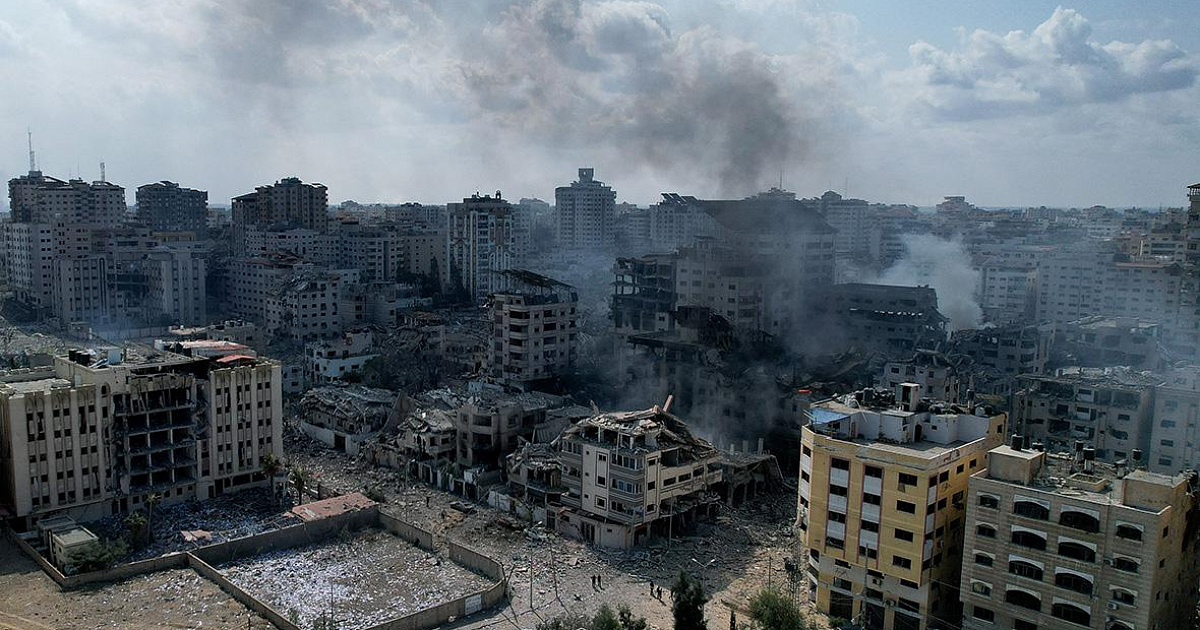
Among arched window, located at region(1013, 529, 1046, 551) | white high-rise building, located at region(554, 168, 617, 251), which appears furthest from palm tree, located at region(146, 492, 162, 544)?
white high-rise building, located at region(554, 168, 617, 251)

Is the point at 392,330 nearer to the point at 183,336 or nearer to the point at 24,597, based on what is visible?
the point at 183,336

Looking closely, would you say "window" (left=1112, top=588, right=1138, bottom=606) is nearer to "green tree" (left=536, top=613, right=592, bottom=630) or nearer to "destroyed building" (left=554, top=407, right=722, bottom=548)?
"green tree" (left=536, top=613, right=592, bottom=630)

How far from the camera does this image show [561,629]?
17703 millimetres

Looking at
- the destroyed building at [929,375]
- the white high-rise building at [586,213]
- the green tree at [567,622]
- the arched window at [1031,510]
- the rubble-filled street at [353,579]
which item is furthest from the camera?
the white high-rise building at [586,213]

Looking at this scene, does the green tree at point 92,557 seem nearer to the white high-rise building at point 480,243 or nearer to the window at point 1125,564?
the window at point 1125,564

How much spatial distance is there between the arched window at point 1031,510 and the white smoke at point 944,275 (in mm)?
34529

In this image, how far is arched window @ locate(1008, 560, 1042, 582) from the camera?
16625mm

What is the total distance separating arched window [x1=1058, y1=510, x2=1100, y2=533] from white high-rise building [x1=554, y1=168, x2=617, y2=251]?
7168cm

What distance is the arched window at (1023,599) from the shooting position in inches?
656

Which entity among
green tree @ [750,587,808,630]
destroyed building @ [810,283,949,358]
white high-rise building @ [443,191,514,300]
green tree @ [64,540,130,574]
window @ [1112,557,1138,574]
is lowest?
green tree @ [64,540,130,574]

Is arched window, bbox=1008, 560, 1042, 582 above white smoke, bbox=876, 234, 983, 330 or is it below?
below

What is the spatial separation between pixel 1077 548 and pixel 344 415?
885 inches

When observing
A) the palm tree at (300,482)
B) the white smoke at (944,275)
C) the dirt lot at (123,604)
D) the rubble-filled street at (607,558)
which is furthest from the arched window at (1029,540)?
the white smoke at (944,275)

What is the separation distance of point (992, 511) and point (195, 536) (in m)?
17.2
